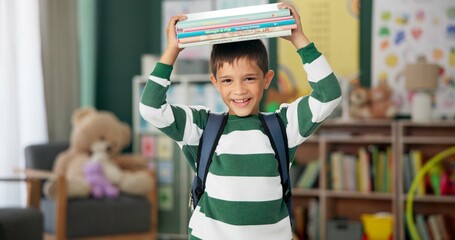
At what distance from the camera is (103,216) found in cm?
470

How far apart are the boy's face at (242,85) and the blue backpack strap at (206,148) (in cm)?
6

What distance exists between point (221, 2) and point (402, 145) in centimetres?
194

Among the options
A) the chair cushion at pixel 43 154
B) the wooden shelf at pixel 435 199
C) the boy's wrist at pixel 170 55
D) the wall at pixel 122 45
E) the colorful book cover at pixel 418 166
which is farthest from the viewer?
the wall at pixel 122 45

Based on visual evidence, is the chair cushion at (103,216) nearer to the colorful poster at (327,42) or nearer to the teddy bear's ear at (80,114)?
the teddy bear's ear at (80,114)

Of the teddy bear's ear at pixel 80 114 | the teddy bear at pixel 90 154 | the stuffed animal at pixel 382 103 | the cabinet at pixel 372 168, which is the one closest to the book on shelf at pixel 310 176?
the cabinet at pixel 372 168

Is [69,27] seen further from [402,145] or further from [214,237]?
[214,237]

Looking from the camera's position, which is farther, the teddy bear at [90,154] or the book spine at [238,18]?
the teddy bear at [90,154]

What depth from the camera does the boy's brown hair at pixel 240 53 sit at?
1835 millimetres

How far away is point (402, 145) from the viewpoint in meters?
5.16

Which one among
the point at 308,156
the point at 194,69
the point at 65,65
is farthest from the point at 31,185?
the point at 308,156

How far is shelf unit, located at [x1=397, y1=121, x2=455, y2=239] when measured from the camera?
509 cm

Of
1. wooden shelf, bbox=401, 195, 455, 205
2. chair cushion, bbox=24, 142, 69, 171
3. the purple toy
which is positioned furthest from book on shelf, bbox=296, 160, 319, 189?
chair cushion, bbox=24, 142, 69, 171

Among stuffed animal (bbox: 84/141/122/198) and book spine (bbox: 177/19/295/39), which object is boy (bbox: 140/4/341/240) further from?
stuffed animal (bbox: 84/141/122/198)

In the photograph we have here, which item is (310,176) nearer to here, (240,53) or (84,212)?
(84,212)
